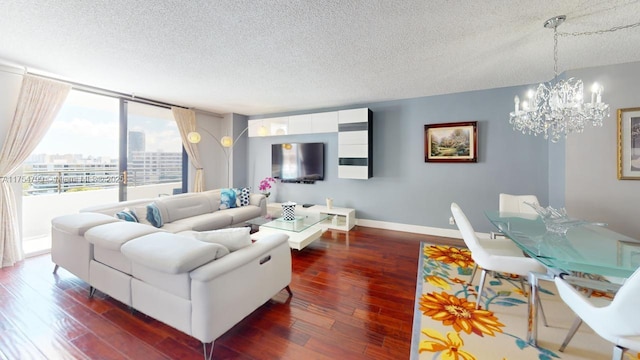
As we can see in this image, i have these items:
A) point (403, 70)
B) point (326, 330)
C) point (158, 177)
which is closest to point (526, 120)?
point (403, 70)

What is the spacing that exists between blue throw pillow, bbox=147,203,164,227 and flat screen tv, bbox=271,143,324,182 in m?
2.57

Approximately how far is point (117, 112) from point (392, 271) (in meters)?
5.09

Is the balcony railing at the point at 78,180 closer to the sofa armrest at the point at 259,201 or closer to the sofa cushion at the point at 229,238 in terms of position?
the sofa armrest at the point at 259,201

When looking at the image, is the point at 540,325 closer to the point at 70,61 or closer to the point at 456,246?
the point at 456,246

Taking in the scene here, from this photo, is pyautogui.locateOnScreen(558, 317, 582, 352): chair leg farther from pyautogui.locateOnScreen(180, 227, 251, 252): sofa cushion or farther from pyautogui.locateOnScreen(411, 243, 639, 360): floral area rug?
pyautogui.locateOnScreen(180, 227, 251, 252): sofa cushion

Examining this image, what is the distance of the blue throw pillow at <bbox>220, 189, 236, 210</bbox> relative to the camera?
4.24m

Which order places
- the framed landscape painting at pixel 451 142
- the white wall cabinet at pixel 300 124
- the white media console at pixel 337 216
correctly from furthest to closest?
1. the white wall cabinet at pixel 300 124
2. the white media console at pixel 337 216
3. the framed landscape painting at pixel 451 142

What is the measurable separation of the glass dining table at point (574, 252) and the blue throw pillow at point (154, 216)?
3.93 metres

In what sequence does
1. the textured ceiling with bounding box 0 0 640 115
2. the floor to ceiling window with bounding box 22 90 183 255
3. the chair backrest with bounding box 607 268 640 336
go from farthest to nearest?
the floor to ceiling window with bounding box 22 90 183 255, the textured ceiling with bounding box 0 0 640 115, the chair backrest with bounding box 607 268 640 336

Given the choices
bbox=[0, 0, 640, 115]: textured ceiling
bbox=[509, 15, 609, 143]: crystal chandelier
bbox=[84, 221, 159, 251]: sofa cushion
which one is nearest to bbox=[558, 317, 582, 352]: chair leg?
bbox=[509, 15, 609, 143]: crystal chandelier

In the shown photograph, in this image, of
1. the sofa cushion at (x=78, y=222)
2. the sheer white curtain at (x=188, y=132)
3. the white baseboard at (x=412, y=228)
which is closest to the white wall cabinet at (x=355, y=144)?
the white baseboard at (x=412, y=228)

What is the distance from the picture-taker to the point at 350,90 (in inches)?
149

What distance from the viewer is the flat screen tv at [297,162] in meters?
4.97

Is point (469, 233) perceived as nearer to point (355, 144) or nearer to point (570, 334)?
point (570, 334)
